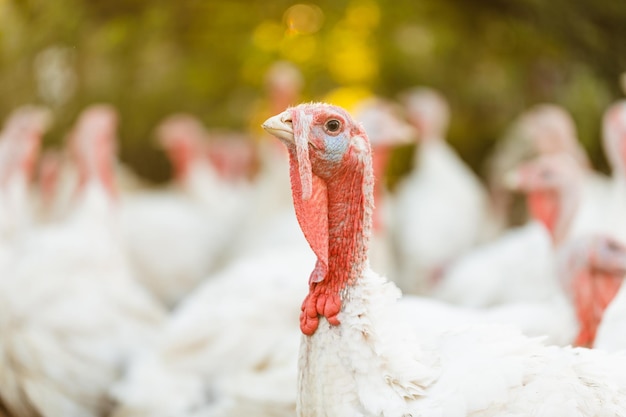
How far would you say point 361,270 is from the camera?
8.09 ft

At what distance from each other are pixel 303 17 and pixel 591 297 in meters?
5.46

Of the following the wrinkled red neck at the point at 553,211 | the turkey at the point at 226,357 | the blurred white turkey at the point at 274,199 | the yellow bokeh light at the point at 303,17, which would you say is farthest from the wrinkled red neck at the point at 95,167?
the yellow bokeh light at the point at 303,17

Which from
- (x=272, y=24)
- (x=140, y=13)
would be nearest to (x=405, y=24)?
(x=272, y=24)

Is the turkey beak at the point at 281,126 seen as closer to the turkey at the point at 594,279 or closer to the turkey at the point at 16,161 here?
Result: the turkey at the point at 594,279

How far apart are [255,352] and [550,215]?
1.95 metres

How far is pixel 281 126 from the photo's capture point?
2.34m

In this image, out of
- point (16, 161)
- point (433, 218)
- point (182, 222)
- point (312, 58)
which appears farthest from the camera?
point (312, 58)

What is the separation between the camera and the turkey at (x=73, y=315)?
3900mm

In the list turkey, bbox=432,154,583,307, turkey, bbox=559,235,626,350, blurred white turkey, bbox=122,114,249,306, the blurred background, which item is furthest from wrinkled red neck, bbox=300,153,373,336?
blurred white turkey, bbox=122,114,249,306

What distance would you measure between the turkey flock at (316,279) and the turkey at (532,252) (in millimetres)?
13

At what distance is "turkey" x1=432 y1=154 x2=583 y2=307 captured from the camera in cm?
467

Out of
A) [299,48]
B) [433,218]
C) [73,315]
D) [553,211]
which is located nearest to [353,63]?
[299,48]

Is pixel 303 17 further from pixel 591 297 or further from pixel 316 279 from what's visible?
pixel 316 279

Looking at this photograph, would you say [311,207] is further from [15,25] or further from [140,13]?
[140,13]
